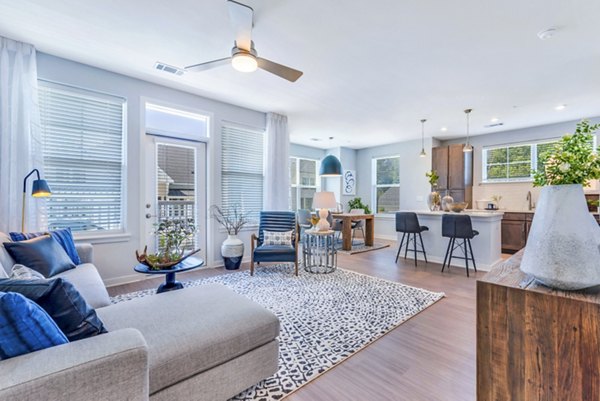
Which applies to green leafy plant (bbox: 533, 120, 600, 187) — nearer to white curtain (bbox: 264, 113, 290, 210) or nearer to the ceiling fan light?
the ceiling fan light

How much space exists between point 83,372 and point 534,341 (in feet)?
5.03

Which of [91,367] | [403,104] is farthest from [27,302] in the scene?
[403,104]

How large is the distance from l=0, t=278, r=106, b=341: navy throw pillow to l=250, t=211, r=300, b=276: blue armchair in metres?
2.67

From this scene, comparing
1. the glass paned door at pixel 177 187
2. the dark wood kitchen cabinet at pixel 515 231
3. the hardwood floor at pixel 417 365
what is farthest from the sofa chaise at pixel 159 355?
the dark wood kitchen cabinet at pixel 515 231

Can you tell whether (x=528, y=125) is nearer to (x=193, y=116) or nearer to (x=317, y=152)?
(x=317, y=152)

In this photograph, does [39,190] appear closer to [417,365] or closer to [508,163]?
[417,365]

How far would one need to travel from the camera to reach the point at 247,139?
16.4 feet

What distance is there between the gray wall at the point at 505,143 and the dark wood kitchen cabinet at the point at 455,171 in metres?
0.20

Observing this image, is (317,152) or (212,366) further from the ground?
(317,152)

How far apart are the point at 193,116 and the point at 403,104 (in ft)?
11.4

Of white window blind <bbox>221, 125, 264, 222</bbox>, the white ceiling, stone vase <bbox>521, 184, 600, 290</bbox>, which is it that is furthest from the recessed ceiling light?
white window blind <bbox>221, 125, 264, 222</bbox>

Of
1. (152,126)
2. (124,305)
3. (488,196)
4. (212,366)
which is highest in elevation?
(152,126)

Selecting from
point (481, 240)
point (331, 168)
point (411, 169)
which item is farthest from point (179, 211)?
point (411, 169)

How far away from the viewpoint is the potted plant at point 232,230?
4.32 metres
